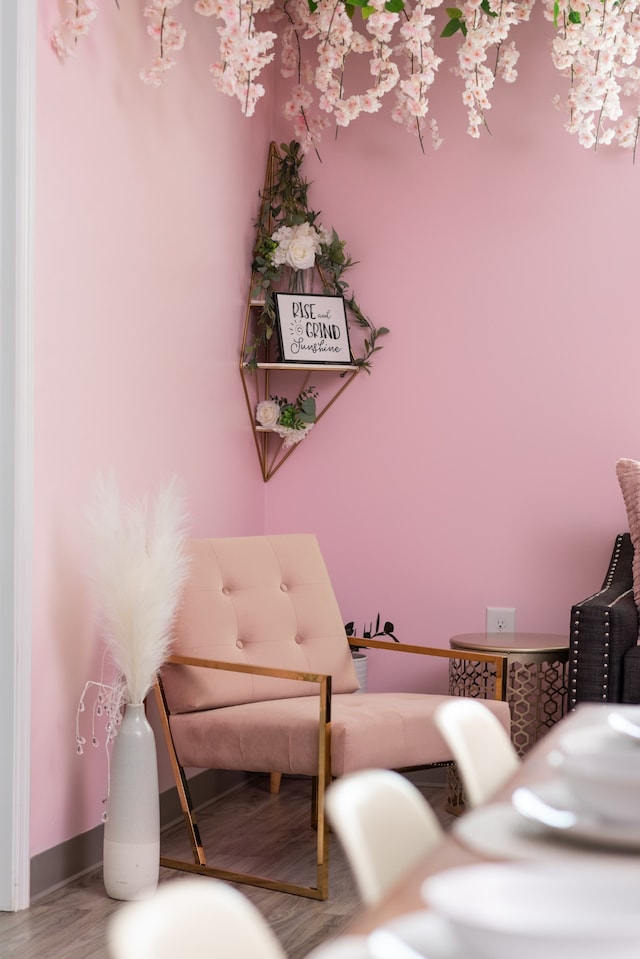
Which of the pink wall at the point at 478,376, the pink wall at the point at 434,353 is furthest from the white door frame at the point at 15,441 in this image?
the pink wall at the point at 478,376

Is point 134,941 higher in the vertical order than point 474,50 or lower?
lower

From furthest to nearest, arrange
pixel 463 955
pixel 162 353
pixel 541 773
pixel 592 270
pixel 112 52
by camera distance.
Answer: pixel 592 270
pixel 162 353
pixel 112 52
pixel 541 773
pixel 463 955

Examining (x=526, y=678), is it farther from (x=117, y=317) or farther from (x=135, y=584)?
(x=117, y=317)

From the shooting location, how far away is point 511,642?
3.67 metres

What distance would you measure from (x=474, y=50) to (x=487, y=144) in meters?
Result: 0.53

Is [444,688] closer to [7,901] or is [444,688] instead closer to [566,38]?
[7,901]

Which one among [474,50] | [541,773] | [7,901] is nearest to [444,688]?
[7,901]

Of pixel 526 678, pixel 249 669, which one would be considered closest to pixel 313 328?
pixel 526 678

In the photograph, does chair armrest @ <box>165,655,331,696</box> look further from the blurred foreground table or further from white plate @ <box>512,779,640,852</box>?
white plate @ <box>512,779,640,852</box>

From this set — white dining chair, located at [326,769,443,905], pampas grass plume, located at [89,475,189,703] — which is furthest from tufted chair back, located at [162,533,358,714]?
white dining chair, located at [326,769,443,905]

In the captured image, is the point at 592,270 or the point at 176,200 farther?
the point at 592,270

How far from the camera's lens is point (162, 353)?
11.3 ft

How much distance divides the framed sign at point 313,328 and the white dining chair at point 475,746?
8.34 feet

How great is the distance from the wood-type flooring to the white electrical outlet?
59 cm
